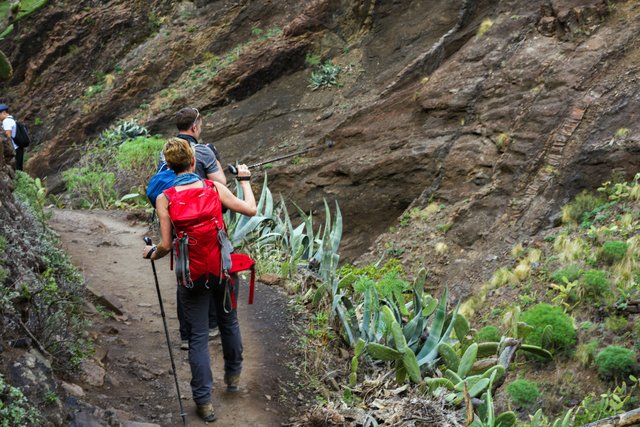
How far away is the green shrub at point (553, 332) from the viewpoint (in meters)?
9.60

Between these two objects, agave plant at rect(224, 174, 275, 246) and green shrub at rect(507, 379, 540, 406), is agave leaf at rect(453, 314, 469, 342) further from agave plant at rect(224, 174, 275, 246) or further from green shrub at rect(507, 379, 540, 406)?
agave plant at rect(224, 174, 275, 246)

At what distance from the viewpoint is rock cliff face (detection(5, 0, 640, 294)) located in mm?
13695

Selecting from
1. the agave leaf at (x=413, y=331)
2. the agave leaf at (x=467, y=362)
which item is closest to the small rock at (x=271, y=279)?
the agave leaf at (x=413, y=331)

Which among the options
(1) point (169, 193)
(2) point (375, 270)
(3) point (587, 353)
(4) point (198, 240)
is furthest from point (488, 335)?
(1) point (169, 193)

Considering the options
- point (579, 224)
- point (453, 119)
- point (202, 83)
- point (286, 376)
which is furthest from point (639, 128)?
point (202, 83)

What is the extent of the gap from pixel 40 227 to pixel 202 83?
44.1 ft

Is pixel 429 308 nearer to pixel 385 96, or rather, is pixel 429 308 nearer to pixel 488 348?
pixel 488 348

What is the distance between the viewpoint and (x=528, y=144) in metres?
14.2

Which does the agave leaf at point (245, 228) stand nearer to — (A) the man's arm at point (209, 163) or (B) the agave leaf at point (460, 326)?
(B) the agave leaf at point (460, 326)

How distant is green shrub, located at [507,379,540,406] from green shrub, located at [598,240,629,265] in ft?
8.76

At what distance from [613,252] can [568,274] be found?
62 centimetres

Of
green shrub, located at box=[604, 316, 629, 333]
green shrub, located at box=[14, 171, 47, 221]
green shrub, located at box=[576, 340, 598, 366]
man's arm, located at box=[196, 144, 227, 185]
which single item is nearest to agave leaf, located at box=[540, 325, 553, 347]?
green shrub, located at box=[576, 340, 598, 366]

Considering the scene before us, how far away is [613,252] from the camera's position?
10773 mm

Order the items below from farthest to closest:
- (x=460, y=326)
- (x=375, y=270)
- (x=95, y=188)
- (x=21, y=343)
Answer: (x=95, y=188), (x=375, y=270), (x=460, y=326), (x=21, y=343)
